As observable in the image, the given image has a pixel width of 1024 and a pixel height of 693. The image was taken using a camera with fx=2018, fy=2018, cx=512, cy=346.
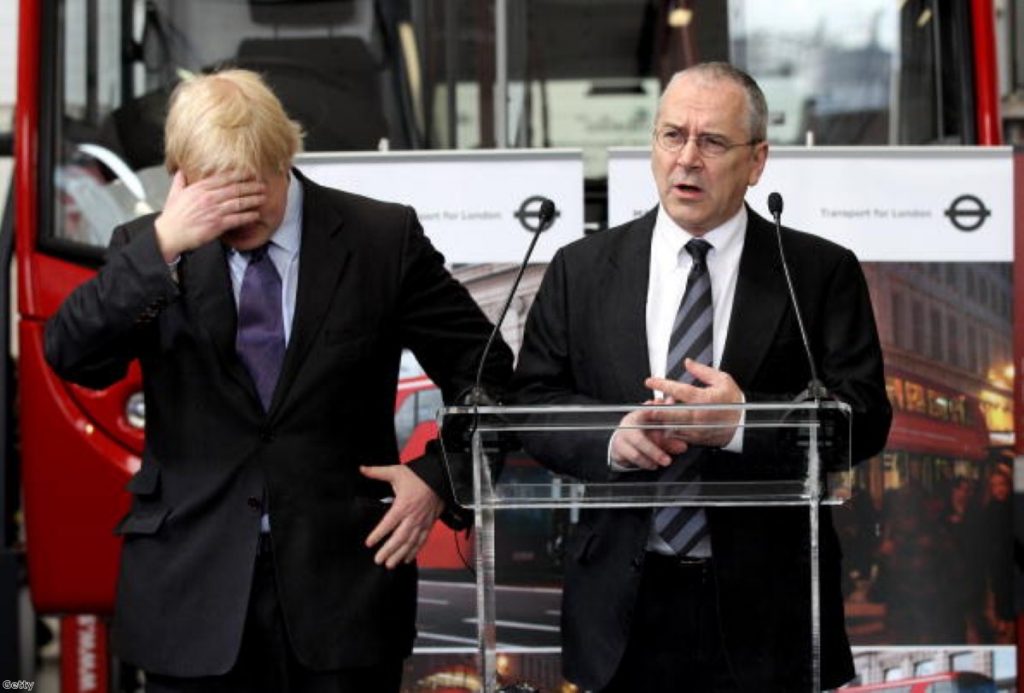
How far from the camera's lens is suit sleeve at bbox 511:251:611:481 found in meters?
3.47

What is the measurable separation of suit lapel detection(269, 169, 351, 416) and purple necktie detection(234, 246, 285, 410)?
0.03 metres

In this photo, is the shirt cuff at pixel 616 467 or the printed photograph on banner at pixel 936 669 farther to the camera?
the printed photograph on banner at pixel 936 669

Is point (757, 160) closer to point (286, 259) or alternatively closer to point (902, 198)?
point (286, 259)

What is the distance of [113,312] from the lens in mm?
3482

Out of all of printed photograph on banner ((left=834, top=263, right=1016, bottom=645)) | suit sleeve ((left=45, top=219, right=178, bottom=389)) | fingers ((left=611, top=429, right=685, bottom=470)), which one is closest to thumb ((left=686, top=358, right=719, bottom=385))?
fingers ((left=611, top=429, right=685, bottom=470))

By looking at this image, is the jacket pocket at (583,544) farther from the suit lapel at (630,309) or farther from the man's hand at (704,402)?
the man's hand at (704,402)

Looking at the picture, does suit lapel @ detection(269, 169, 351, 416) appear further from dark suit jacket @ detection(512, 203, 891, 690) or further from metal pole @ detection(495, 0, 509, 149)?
metal pole @ detection(495, 0, 509, 149)

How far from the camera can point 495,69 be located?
5.96 m

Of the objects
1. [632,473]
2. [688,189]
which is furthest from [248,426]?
[688,189]

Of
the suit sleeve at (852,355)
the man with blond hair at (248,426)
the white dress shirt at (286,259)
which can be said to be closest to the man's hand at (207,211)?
the man with blond hair at (248,426)

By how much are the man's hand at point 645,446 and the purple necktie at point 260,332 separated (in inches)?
25.5

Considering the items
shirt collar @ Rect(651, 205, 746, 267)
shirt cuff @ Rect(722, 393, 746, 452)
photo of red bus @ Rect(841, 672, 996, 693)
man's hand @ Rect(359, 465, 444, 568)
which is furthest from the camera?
photo of red bus @ Rect(841, 672, 996, 693)

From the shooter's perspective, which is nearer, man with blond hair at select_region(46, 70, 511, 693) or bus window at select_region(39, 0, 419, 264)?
man with blond hair at select_region(46, 70, 511, 693)

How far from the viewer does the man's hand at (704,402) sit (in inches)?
130
